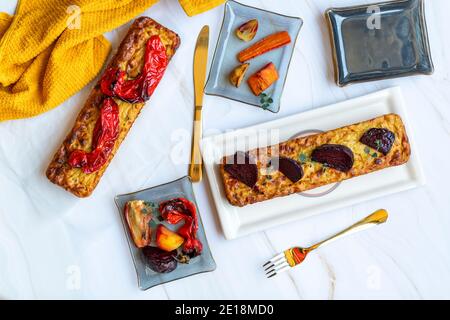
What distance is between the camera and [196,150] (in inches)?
95.4

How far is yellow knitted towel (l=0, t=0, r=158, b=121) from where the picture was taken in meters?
2.27

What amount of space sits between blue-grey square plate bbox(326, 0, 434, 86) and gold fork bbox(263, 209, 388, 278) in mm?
707

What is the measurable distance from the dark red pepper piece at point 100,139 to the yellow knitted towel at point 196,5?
57 cm

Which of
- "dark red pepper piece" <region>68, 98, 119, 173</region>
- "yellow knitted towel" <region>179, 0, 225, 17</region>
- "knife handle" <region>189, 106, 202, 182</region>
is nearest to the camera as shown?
"dark red pepper piece" <region>68, 98, 119, 173</region>

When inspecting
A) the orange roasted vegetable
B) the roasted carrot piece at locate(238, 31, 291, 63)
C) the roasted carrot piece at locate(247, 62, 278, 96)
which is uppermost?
the orange roasted vegetable

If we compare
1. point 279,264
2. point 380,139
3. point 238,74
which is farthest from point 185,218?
point 380,139

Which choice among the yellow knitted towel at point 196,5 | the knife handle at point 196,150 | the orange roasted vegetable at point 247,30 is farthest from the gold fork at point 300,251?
the yellow knitted towel at point 196,5

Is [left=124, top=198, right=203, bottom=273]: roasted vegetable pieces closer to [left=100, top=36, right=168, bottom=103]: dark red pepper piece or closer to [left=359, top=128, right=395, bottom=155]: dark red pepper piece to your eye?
[left=100, top=36, right=168, bottom=103]: dark red pepper piece

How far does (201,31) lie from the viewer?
2.42 metres

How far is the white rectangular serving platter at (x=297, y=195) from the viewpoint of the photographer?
240cm

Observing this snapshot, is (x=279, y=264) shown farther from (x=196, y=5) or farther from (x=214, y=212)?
(x=196, y=5)

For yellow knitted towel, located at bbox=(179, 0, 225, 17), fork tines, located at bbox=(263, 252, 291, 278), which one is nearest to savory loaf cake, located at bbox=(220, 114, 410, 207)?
fork tines, located at bbox=(263, 252, 291, 278)

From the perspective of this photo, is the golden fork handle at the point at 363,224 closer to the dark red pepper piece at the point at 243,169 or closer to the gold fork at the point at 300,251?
the gold fork at the point at 300,251

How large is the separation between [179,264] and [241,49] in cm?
113
